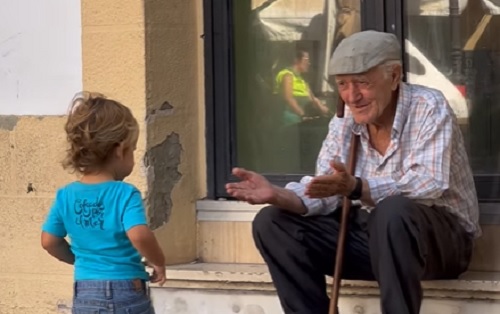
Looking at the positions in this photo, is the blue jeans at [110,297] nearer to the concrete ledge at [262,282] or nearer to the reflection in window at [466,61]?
the concrete ledge at [262,282]

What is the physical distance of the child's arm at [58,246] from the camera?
165 inches

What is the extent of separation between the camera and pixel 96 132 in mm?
3977

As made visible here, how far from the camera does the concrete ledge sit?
16.0ft

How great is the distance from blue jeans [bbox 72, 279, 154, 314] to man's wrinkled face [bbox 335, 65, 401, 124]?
1.09 m

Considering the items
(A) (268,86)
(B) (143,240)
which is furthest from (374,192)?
(A) (268,86)

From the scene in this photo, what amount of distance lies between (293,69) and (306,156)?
375 mm

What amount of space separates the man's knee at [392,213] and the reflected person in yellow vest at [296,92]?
114 centimetres

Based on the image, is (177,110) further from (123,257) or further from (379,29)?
(123,257)

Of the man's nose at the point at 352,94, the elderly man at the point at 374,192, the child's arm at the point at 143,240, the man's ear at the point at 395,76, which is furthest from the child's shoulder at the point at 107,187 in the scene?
the man's ear at the point at 395,76

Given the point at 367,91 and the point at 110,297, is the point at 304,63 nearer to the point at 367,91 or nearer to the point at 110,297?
the point at 367,91

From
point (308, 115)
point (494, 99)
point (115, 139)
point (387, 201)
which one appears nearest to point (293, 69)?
point (308, 115)

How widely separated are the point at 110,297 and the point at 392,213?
3.31ft

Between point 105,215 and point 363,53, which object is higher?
point 363,53

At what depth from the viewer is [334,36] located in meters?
5.50
